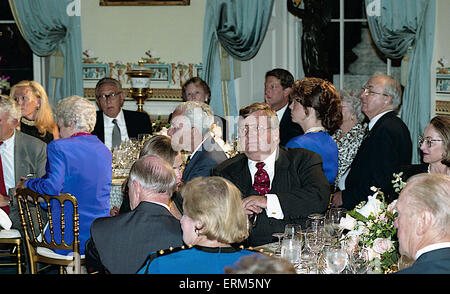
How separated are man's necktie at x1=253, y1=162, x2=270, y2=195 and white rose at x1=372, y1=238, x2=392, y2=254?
1.14 metres

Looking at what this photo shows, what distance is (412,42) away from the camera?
727 cm

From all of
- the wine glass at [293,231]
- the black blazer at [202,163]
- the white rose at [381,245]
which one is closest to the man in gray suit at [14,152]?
the black blazer at [202,163]

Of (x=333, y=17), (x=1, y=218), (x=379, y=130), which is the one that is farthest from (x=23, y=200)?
(x=333, y=17)

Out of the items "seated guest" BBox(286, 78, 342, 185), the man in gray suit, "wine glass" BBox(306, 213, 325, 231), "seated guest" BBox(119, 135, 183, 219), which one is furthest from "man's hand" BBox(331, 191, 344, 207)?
the man in gray suit

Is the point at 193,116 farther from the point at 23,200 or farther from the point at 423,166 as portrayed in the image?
the point at 423,166

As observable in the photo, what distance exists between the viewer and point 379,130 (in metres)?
4.92

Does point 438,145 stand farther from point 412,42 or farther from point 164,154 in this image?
point 412,42

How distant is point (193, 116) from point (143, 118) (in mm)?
2381

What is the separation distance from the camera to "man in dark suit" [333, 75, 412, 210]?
4.86 m

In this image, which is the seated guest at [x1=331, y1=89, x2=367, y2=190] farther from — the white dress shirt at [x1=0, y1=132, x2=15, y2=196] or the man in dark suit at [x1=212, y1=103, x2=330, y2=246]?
the white dress shirt at [x1=0, y1=132, x2=15, y2=196]

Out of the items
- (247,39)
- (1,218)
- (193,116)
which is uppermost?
(247,39)

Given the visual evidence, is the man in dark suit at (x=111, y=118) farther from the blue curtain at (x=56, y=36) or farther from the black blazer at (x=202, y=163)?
the black blazer at (x=202, y=163)

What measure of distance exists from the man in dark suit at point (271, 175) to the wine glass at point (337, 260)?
903 mm

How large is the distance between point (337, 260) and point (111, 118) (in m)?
4.15
